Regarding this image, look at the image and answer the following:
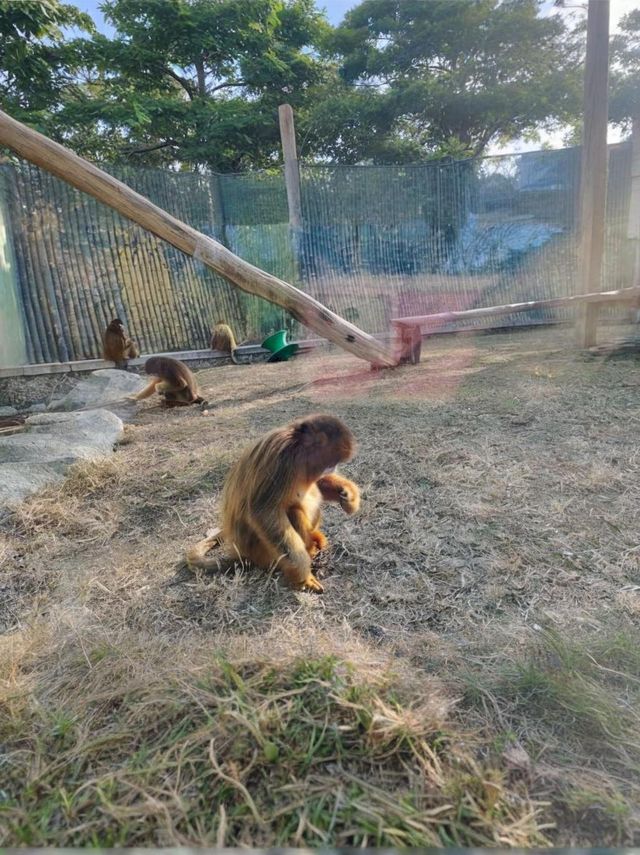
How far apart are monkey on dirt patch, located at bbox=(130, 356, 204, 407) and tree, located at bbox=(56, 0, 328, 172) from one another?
12214mm

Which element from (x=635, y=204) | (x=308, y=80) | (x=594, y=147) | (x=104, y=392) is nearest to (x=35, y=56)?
(x=308, y=80)

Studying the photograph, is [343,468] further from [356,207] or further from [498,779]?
[356,207]

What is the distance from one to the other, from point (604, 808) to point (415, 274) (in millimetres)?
14148

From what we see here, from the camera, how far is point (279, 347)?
11.8 metres

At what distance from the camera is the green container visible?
11682 millimetres

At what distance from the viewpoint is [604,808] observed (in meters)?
1.47

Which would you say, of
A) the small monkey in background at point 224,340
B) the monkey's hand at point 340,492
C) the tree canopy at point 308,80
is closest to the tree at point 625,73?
the tree canopy at point 308,80

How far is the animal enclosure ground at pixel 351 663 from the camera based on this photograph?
4.83ft

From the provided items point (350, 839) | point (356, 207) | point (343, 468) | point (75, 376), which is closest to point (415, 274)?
point (356, 207)

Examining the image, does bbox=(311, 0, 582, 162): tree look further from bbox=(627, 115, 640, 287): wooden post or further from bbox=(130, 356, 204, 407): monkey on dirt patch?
bbox=(130, 356, 204, 407): monkey on dirt patch

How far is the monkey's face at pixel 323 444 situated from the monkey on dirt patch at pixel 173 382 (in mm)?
5371

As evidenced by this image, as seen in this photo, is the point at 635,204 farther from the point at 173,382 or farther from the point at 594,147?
the point at 173,382

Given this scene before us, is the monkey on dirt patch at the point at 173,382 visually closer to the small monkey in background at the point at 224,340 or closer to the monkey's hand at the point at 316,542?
the small monkey in background at the point at 224,340

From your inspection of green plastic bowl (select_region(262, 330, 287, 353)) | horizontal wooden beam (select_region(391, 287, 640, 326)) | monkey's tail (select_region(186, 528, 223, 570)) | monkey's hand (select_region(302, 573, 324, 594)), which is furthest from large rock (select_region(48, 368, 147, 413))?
monkey's hand (select_region(302, 573, 324, 594))
